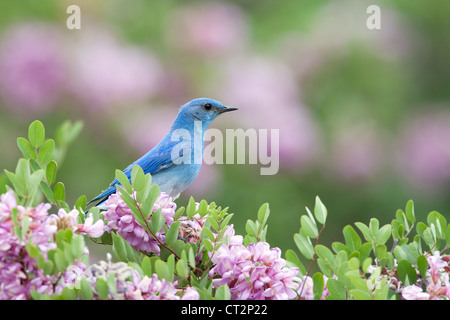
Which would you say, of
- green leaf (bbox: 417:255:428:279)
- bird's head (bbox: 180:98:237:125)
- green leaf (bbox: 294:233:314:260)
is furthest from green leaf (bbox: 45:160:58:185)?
bird's head (bbox: 180:98:237:125)

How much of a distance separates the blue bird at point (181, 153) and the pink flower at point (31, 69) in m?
1.46

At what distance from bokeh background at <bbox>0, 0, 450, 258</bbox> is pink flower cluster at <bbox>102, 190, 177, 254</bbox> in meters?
2.98

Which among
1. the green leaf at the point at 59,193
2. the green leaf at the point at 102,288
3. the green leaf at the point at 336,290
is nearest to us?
the green leaf at the point at 102,288

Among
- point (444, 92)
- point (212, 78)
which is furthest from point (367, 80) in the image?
point (212, 78)

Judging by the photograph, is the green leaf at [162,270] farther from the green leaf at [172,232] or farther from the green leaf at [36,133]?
the green leaf at [36,133]

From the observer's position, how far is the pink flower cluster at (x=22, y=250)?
5.19 ft

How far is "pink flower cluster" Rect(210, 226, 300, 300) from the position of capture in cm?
178

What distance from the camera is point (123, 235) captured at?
1996 millimetres

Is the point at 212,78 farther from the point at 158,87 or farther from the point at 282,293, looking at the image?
the point at 282,293

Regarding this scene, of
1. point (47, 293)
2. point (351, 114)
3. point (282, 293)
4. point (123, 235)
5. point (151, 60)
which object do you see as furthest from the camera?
point (351, 114)

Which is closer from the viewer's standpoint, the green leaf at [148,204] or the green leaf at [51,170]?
the green leaf at [148,204]

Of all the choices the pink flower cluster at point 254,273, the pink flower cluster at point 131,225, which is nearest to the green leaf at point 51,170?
the pink flower cluster at point 131,225

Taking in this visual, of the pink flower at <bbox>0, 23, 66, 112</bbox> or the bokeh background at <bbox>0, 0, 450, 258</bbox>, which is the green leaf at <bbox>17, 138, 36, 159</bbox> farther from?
the pink flower at <bbox>0, 23, 66, 112</bbox>

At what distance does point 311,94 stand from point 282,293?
4445 millimetres
